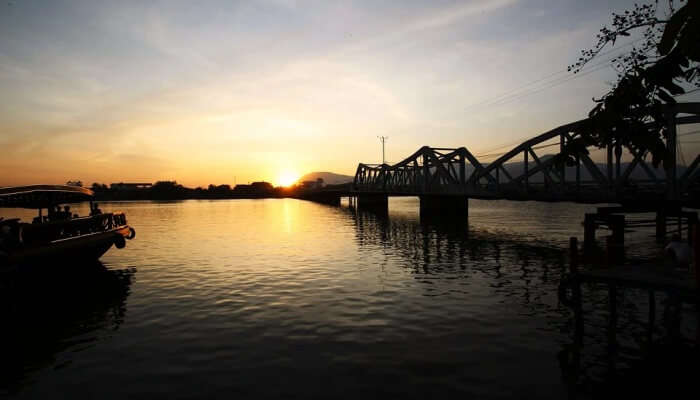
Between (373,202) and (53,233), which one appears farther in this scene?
(373,202)

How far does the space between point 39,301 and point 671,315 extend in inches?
958

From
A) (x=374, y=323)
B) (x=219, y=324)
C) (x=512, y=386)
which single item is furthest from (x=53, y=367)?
(x=512, y=386)

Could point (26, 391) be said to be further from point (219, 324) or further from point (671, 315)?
point (671, 315)

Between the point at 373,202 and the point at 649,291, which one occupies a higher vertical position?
the point at 373,202

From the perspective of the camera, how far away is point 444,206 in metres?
73.6

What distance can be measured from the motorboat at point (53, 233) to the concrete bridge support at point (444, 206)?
5188 cm

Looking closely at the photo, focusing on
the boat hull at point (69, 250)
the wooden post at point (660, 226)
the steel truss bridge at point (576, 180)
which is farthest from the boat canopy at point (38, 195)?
the wooden post at point (660, 226)

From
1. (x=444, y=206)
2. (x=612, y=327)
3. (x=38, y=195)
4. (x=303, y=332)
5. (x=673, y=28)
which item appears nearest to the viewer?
(x=673, y=28)

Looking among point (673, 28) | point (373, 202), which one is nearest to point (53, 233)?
point (673, 28)

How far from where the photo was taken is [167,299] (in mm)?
17688

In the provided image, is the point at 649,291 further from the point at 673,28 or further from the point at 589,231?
the point at 589,231

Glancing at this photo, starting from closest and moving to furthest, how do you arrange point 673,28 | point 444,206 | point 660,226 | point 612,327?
point 673,28, point 612,327, point 660,226, point 444,206

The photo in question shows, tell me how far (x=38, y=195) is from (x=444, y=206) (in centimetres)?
5986

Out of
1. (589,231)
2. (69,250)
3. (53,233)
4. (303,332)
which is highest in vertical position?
(53,233)
